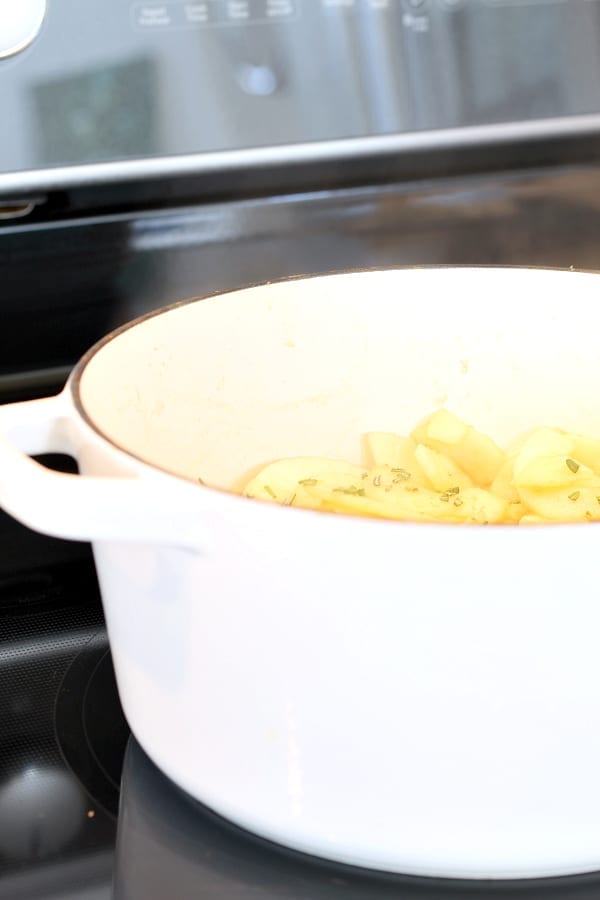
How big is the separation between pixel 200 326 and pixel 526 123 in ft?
1.31

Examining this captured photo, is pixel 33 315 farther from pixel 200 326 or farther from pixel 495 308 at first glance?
pixel 495 308

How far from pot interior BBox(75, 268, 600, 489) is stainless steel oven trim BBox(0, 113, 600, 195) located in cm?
15

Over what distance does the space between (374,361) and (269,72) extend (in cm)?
25

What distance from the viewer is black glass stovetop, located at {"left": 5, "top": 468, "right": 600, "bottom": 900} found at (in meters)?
0.52

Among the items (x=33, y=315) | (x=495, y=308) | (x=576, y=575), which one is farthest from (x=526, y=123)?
(x=576, y=575)

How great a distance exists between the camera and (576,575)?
44 centimetres

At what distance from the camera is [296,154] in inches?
36.7

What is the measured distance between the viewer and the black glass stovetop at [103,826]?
1.71 feet

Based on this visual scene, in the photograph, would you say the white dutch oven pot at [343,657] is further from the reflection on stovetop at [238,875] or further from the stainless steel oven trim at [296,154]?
the stainless steel oven trim at [296,154]

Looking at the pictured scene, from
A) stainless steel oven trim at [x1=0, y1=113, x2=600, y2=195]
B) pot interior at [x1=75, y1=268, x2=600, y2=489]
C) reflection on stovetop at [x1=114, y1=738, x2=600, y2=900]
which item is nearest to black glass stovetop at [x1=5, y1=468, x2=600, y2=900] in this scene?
reflection on stovetop at [x1=114, y1=738, x2=600, y2=900]

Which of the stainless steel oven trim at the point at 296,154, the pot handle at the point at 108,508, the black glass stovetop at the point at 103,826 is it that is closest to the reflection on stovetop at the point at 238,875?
the black glass stovetop at the point at 103,826

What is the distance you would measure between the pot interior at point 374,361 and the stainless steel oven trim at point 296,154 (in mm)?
153

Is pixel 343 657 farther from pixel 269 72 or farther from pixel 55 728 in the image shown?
pixel 269 72

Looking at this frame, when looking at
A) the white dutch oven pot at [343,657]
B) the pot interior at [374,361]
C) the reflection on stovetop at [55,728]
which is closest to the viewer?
the white dutch oven pot at [343,657]
